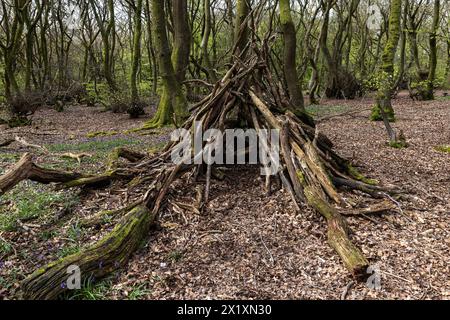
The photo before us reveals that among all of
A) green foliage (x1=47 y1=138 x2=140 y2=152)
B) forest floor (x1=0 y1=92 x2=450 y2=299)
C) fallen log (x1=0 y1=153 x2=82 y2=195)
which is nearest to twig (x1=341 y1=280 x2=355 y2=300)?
forest floor (x1=0 y1=92 x2=450 y2=299)

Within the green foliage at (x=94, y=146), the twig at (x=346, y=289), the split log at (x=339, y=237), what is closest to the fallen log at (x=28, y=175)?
the split log at (x=339, y=237)

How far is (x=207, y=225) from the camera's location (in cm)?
351

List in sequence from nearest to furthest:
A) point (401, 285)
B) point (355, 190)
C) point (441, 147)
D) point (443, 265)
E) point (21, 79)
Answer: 1. point (401, 285)
2. point (443, 265)
3. point (355, 190)
4. point (441, 147)
5. point (21, 79)

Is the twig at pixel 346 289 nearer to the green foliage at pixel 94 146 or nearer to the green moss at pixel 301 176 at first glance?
the green moss at pixel 301 176

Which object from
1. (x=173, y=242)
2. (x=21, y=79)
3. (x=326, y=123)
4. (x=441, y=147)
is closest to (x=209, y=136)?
(x=173, y=242)

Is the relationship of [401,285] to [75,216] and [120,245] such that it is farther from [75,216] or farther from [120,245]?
[75,216]

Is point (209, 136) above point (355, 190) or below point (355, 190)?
above

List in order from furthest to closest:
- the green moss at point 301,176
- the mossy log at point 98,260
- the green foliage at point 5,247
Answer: the green moss at point 301,176 → the green foliage at point 5,247 → the mossy log at point 98,260

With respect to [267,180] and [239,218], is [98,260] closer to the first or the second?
[239,218]

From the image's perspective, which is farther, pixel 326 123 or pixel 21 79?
pixel 21 79

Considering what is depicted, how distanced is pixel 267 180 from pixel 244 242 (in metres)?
1.05

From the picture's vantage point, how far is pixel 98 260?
2.72 meters

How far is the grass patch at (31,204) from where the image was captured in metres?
3.54
